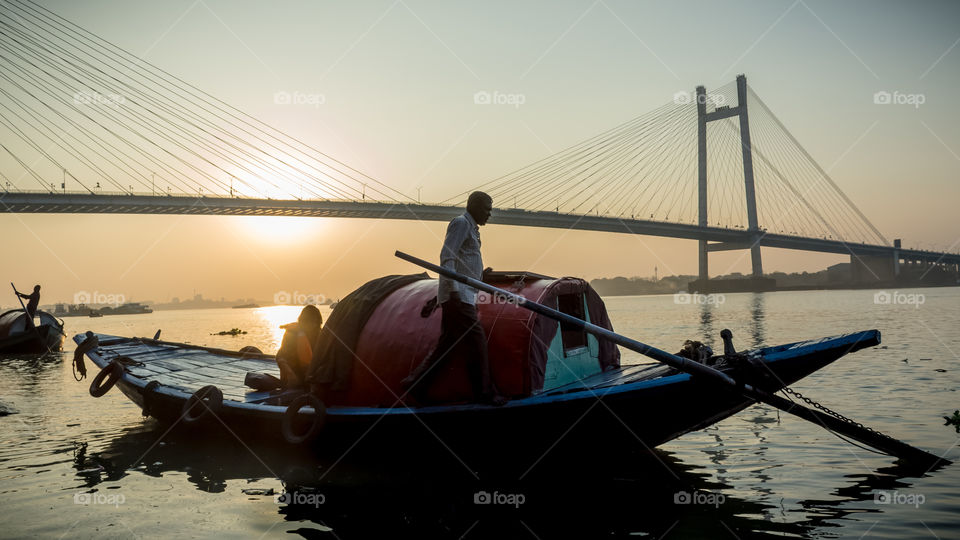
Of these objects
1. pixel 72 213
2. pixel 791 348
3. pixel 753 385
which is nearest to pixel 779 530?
pixel 753 385

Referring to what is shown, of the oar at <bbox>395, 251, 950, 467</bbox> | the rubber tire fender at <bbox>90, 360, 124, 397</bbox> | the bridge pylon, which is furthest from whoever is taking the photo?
the bridge pylon

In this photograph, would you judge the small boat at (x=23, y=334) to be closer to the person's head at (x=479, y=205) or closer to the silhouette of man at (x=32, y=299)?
the silhouette of man at (x=32, y=299)

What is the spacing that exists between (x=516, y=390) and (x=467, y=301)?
2.83 feet

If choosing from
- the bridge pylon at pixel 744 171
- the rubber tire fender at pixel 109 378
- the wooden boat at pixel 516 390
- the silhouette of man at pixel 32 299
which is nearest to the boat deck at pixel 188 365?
the rubber tire fender at pixel 109 378

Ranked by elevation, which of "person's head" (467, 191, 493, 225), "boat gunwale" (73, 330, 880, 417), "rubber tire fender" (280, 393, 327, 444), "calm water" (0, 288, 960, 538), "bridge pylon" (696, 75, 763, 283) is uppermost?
"bridge pylon" (696, 75, 763, 283)

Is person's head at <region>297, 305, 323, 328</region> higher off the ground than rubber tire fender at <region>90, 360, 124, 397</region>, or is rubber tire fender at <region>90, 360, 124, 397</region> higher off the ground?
person's head at <region>297, 305, 323, 328</region>

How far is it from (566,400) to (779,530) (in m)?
1.72

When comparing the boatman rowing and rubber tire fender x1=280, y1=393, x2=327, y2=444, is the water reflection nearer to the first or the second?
rubber tire fender x1=280, y1=393, x2=327, y2=444

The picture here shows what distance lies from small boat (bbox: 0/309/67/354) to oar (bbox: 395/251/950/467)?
21.4m

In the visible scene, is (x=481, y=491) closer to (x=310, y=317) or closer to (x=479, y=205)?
(x=479, y=205)

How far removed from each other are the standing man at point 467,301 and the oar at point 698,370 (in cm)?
20

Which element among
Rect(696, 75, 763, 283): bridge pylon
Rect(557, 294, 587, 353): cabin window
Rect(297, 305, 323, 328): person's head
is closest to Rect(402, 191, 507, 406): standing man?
Rect(557, 294, 587, 353): cabin window

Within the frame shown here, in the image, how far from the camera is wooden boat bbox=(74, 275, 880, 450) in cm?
532

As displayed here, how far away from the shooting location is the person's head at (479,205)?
18.6ft
